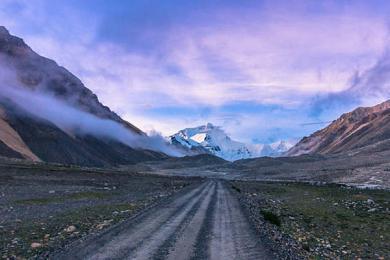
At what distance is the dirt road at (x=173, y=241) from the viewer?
2094cm

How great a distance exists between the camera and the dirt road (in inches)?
824

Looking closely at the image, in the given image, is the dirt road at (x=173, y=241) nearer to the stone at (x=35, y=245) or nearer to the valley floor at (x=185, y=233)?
the valley floor at (x=185, y=233)

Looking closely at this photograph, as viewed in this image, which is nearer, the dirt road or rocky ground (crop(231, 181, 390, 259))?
the dirt road

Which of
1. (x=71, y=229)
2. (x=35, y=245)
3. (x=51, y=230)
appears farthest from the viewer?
(x=71, y=229)

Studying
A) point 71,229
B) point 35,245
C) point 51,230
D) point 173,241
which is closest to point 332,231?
point 173,241

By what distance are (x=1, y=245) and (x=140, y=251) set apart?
6.99 metres

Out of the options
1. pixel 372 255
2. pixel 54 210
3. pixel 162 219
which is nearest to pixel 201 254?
pixel 372 255

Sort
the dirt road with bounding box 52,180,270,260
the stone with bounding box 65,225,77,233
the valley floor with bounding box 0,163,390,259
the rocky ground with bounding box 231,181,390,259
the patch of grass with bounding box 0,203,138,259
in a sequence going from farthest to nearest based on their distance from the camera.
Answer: the stone with bounding box 65,225,77,233 < the rocky ground with bounding box 231,181,390,259 < the patch of grass with bounding box 0,203,138,259 < the valley floor with bounding box 0,163,390,259 < the dirt road with bounding box 52,180,270,260

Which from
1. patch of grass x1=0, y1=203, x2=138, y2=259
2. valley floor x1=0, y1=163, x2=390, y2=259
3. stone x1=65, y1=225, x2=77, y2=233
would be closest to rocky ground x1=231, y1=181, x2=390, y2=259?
valley floor x1=0, y1=163, x2=390, y2=259

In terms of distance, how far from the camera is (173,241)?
24.5 metres

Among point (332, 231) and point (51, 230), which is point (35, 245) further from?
point (332, 231)

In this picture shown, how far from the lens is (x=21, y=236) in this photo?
25.0 m

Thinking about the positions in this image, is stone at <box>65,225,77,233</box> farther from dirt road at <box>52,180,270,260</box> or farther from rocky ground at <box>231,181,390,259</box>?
rocky ground at <box>231,181,390,259</box>

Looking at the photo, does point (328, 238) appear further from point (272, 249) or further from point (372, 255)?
point (272, 249)
